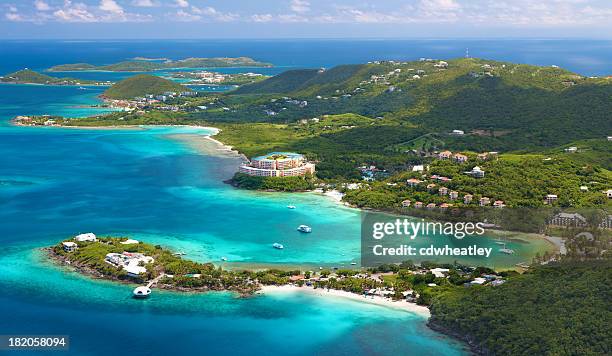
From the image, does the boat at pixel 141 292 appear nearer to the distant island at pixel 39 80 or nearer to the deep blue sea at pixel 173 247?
the deep blue sea at pixel 173 247

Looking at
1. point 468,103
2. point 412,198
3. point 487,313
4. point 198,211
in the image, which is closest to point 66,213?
point 198,211

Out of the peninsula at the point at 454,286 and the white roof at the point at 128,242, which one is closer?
the peninsula at the point at 454,286

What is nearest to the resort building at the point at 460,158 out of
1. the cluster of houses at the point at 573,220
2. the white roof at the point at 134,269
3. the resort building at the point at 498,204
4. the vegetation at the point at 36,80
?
the resort building at the point at 498,204

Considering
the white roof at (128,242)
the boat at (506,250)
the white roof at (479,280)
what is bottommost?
the boat at (506,250)

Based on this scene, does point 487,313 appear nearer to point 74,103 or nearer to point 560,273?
point 560,273

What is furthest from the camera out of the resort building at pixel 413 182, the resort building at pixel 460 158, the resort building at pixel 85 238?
the resort building at pixel 460 158

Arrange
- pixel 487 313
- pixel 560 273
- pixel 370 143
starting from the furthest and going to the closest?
pixel 370 143
pixel 560 273
pixel 487 313
